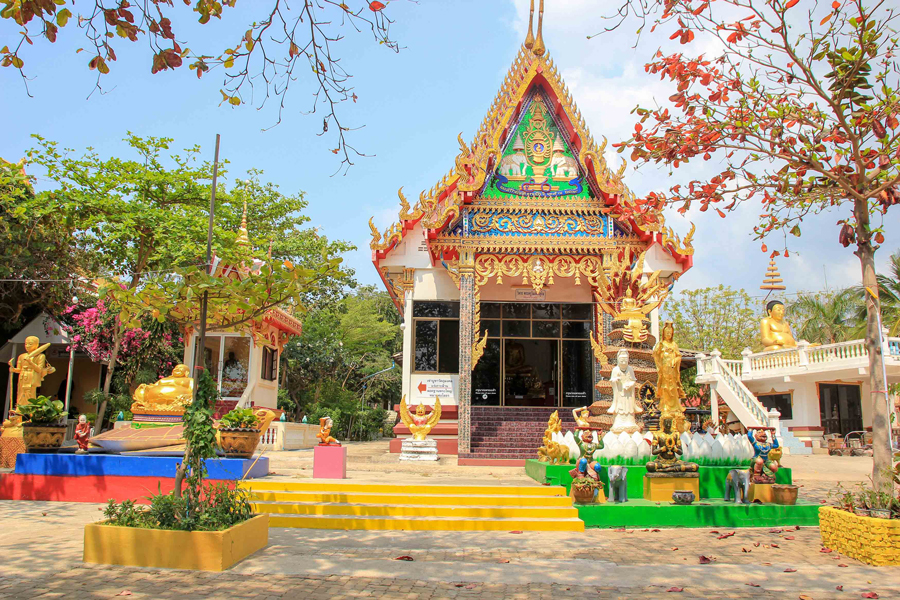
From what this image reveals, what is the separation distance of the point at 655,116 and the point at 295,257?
59.9 feet

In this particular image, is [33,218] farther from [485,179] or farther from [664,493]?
[664,493]

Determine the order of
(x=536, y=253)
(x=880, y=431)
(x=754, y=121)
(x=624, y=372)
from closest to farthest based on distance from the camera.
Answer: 1. (x=880, y=431)
2. (x=754, y=121)
3. (x=624, y=372)
4. (x=536, y=253)

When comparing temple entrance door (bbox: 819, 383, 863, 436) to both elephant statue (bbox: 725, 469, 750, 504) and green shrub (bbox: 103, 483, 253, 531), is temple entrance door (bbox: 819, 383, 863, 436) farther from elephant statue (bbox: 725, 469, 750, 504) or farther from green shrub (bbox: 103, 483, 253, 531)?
green shrub (bbox: 103, 483, 253, 531)

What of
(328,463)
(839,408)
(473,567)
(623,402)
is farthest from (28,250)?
(839,408)

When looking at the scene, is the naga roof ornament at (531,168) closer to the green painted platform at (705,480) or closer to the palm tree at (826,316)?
the green painted platform at (705,480)

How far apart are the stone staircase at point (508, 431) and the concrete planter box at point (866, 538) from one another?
24.4ft

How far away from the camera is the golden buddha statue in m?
22.6

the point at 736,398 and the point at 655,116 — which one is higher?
the point at 655,116

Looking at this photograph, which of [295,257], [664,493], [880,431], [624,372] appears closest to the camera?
[880,431]

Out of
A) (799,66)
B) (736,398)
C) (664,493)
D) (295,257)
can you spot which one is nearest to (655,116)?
(799,66)

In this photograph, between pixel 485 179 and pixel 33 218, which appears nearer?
pixel 485 179

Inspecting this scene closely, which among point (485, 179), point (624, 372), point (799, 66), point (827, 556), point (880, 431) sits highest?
point (485, 179)

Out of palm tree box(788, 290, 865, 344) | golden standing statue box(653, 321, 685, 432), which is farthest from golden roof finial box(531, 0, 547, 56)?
palm tree box(788, 290, 865, 344)

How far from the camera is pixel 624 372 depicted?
31.7 feet
